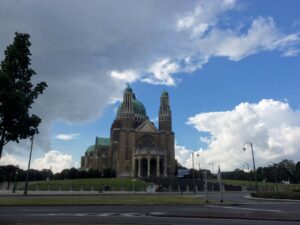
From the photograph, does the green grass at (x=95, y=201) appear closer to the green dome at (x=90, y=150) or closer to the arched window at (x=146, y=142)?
the arched window at (x=146, y=142)

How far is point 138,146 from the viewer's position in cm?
13375

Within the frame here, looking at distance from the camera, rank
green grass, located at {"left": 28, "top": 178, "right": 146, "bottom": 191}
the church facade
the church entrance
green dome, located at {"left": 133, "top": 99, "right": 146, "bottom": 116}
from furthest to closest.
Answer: green dome, located at {"left": 133, "top": 99, "right": 146, "bottom": 116}
the church entrance
the church facade
green grass, located at {"left": 28, "top": 178, "right": 146, "bottom": 191}

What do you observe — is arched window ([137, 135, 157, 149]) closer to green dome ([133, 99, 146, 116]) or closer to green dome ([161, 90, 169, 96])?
green dome ([133, 99, 146, 116])

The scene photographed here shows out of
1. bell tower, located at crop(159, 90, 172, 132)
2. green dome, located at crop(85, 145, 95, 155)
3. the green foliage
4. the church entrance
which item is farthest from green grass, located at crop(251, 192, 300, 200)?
green dome, located at crop(85, 145, 95, 155)

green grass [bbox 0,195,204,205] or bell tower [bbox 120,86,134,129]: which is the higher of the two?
bell tower [bbox 120,86,134,129]

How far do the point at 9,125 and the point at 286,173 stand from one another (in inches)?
5756

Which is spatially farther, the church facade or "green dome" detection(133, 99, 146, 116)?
"green dome" detection(133, 99, 146, 116)

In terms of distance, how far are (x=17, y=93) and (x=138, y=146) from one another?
4793 inches

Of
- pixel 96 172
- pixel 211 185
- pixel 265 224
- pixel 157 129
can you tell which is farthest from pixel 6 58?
pixel 157 129

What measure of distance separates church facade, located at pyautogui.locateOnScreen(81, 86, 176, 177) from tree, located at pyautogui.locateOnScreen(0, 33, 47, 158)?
4358 inches

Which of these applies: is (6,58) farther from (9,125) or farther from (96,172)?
(96,172)

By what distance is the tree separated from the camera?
12.7 meters

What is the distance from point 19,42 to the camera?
14023 mm

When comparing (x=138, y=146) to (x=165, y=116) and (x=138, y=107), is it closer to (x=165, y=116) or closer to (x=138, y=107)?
(x=165, y=116)
